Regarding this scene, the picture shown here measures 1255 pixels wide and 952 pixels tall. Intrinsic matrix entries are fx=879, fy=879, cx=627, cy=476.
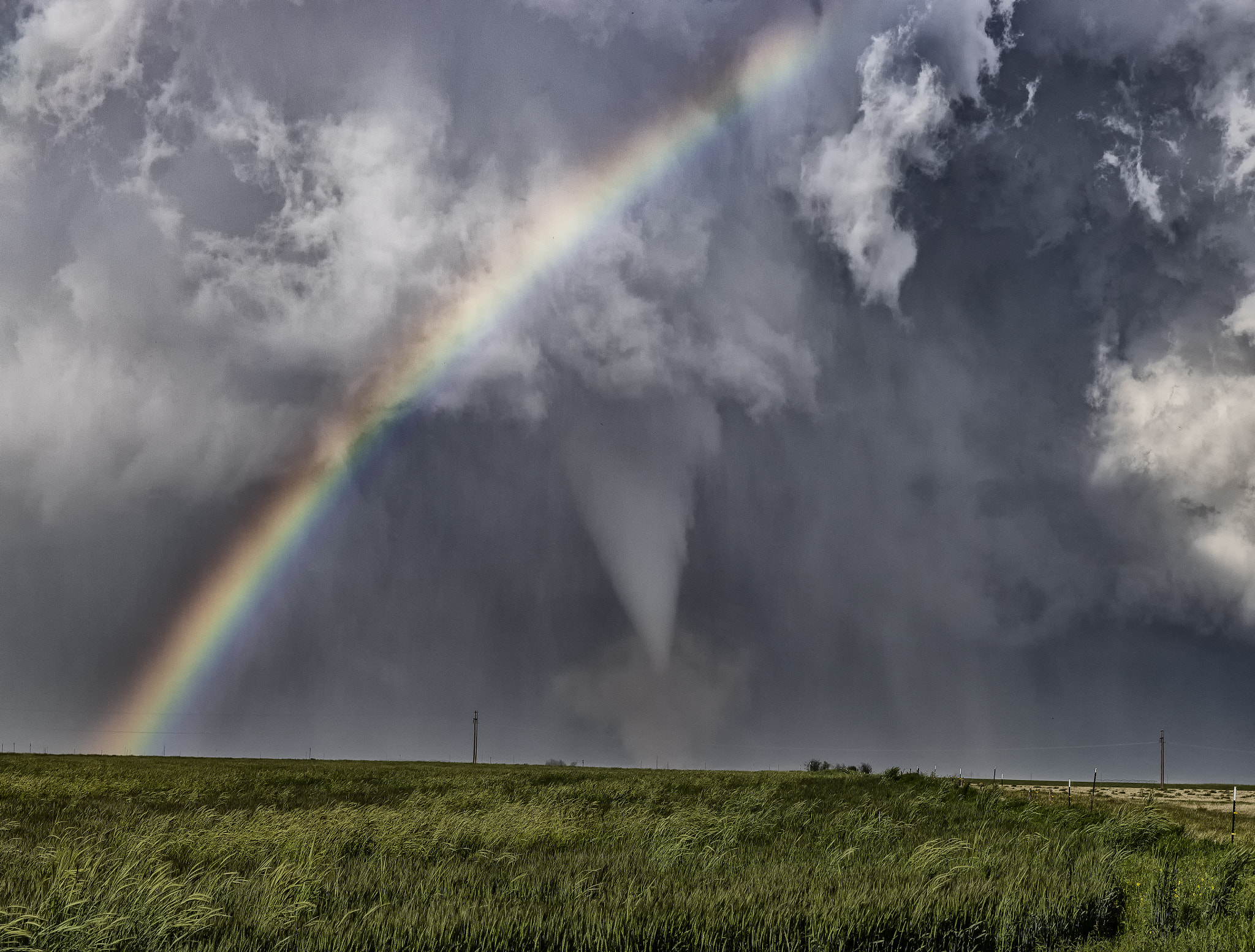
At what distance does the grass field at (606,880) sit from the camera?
7848 mm

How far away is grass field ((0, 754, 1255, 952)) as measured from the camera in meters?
7.85

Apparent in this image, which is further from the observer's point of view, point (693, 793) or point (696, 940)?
point (693, 793)

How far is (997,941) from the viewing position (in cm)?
959

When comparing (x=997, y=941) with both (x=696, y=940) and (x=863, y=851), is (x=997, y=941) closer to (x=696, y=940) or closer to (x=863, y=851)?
(x=696, y=940)

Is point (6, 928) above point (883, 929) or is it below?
above

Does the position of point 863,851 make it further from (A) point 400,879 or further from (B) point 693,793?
(B) point 693,793

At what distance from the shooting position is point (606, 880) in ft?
35.0

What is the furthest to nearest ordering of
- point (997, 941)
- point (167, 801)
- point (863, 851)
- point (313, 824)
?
point (167, 801) → point (313, 824) → point (863, 851) → point (997, 941)

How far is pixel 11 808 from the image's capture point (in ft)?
72.5

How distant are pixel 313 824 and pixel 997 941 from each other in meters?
11.5

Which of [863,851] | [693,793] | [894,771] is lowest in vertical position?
[894,771]

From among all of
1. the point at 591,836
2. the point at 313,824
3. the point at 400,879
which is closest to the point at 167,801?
the point at 313,824

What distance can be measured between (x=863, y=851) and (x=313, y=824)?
9.54 meters

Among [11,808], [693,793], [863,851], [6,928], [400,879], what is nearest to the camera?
[6,928]
